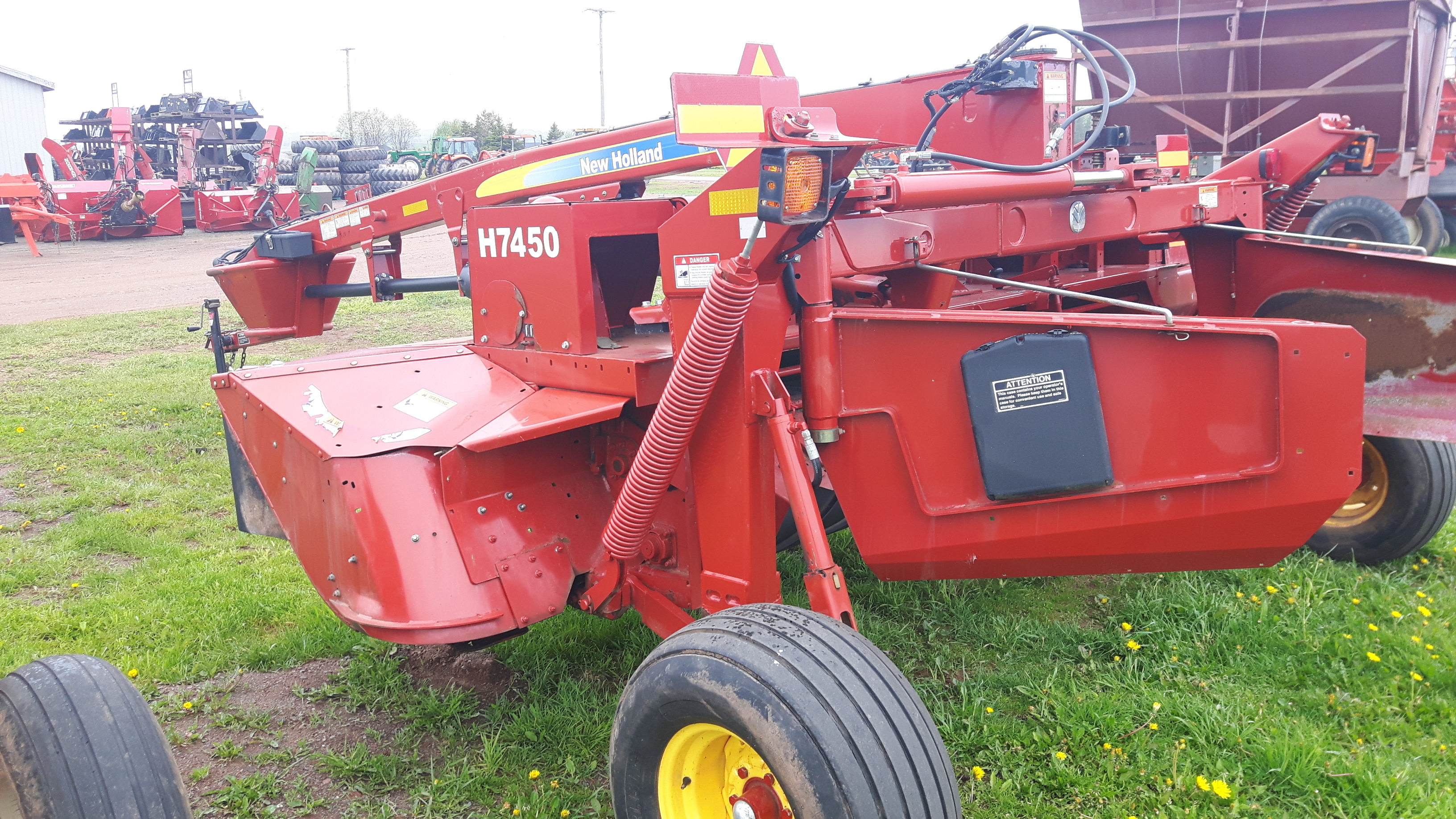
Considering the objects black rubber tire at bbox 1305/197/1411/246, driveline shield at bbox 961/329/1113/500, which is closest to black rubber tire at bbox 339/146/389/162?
black rubber tire at bbox 1305/197/1411/246

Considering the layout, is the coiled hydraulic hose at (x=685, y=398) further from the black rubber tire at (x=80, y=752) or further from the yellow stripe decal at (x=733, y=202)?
the black rubber tire at (x=80, y=752)

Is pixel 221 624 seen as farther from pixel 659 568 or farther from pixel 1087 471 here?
pixel 1087 471

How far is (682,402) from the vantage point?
257cm

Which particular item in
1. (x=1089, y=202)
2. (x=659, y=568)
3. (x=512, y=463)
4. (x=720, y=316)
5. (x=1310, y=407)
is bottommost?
(x=659, y=568)

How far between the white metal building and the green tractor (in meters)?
10.8

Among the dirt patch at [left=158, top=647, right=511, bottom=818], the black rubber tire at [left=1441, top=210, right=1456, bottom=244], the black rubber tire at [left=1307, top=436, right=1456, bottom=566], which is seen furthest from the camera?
the black rubber tire at [left=1441, top=210, right=1456, bottom=244]

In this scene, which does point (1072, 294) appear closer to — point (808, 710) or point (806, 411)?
point (806, 411)

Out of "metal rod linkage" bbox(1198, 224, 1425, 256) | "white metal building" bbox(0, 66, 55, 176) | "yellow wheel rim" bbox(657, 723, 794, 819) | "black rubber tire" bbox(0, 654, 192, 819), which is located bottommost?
"yellow wheel rim" bbox(657, 723, 794, 819)

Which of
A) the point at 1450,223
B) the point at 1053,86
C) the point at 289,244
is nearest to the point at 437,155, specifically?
the point at 1450,223

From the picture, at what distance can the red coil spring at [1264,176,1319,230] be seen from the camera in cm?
430

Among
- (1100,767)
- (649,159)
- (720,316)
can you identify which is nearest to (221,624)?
(649,159)

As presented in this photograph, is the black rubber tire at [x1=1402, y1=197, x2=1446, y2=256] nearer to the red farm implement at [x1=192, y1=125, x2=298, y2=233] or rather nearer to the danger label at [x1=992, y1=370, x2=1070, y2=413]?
the danger label at [x1=992, y1=370, x2=1070, y2=413]

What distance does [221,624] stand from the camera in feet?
13.8

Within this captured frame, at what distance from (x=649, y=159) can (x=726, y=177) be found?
1.06 metres
